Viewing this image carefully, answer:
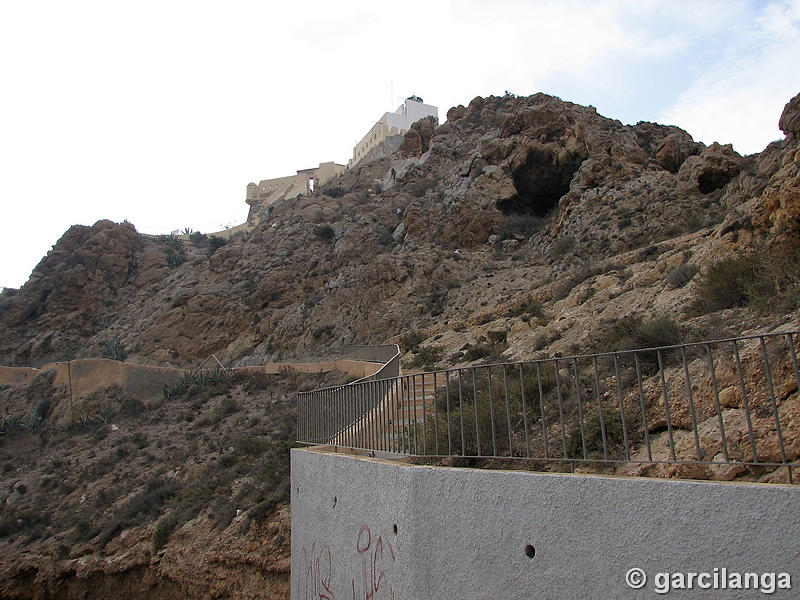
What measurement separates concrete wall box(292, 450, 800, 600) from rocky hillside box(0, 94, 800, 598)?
1800mm

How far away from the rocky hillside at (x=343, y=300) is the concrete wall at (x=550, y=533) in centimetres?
180

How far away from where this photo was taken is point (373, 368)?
57.5 ft

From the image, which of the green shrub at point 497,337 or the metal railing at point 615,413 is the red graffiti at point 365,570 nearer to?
the metal railing at point 615,413

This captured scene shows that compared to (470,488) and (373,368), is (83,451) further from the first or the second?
(470,488)

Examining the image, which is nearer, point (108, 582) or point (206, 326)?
point (108, 582)

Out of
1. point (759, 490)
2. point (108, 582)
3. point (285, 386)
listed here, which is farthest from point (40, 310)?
point (759, 490)

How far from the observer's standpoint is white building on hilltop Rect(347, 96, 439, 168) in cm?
6474

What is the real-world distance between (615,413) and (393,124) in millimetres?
63800

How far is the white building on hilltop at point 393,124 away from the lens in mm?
64738

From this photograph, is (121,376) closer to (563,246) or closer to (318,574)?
(563,246)

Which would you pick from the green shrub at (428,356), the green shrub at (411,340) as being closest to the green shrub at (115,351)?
the green shrub at (411,340)

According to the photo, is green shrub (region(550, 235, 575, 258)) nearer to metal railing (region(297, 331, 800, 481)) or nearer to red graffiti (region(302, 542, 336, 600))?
metal railing (region(297, 331, 800, 481))

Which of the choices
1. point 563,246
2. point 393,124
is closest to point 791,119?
point 563,246

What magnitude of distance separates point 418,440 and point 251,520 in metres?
6.89
